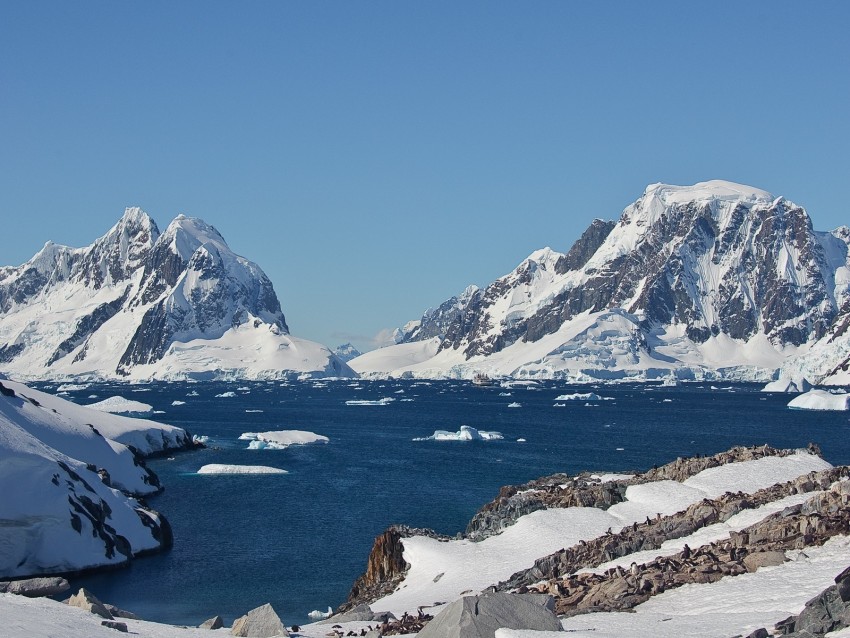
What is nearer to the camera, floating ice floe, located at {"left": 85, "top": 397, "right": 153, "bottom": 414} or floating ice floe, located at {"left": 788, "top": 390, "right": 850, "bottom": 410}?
floating ice floe, located at {"left": 85, "top": 397, "right": 153, "bottom": 414}

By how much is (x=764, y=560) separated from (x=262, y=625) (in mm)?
11007

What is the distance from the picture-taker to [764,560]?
72.4ft

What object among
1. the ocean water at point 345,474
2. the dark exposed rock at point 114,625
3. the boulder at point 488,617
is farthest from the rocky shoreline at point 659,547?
the ocean water at point 345,474

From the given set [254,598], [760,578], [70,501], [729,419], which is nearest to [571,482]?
[254,598]

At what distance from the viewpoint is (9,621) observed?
18.2m

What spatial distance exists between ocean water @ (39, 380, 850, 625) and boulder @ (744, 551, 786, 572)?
2053 cm

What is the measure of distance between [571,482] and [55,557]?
24.0m

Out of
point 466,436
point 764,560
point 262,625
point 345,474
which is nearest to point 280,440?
point 466,436

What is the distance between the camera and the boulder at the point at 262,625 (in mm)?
20359

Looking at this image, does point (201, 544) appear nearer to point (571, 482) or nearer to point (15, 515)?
point (15, 515)

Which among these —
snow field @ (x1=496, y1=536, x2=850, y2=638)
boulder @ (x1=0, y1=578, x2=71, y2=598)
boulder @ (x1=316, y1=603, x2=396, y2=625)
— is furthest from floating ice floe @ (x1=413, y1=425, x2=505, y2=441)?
snow field @ (x1=496, y1=536, x2=850, y2=638)

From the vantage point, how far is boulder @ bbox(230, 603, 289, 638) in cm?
2036

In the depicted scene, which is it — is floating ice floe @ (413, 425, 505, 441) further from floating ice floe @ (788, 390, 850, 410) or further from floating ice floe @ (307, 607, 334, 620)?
floating ice floe @ (788, 390, 850, 410)

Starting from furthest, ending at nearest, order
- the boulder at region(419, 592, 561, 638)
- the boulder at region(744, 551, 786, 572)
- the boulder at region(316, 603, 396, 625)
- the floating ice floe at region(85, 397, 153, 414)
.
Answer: the floating ice floe at region(85, 397, 153, 414) → the boulder at region(316, 603, 396, 625) → the boulder at region(744, 551, 786, 572) → the boulder at region(419, 592, 561, 638)
